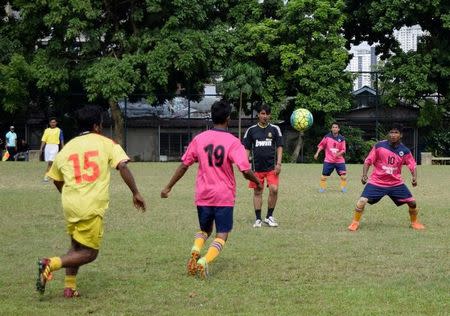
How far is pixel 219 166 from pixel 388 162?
4.42 m

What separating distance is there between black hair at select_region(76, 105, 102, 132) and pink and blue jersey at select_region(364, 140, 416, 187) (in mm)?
5801

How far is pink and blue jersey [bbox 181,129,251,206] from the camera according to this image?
8.26 m

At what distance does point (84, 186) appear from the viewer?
6.99 m

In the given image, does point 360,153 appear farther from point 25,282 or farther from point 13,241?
point 25,282

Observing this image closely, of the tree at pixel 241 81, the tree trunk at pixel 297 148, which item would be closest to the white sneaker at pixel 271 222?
the tree at pixel 241 81

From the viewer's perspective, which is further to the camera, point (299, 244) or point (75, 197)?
→ point (299, 244)

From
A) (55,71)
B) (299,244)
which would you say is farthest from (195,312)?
(55,71)

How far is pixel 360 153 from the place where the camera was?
3884 centimetres

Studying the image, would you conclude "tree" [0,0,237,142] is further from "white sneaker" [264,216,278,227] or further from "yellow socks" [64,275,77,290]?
"yellow socks" [64,275,77,290]

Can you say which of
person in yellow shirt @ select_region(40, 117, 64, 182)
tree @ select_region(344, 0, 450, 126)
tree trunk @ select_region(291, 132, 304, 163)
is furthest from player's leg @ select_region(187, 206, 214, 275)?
tree @ select_region(344, 0, 450, 126)

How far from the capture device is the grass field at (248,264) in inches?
267

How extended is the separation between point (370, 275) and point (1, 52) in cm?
3185

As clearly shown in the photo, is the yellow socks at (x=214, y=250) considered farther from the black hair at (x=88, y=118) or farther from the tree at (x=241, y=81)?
the tree at (x=241, y=81)

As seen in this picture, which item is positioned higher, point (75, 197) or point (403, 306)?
point (75, 197)
